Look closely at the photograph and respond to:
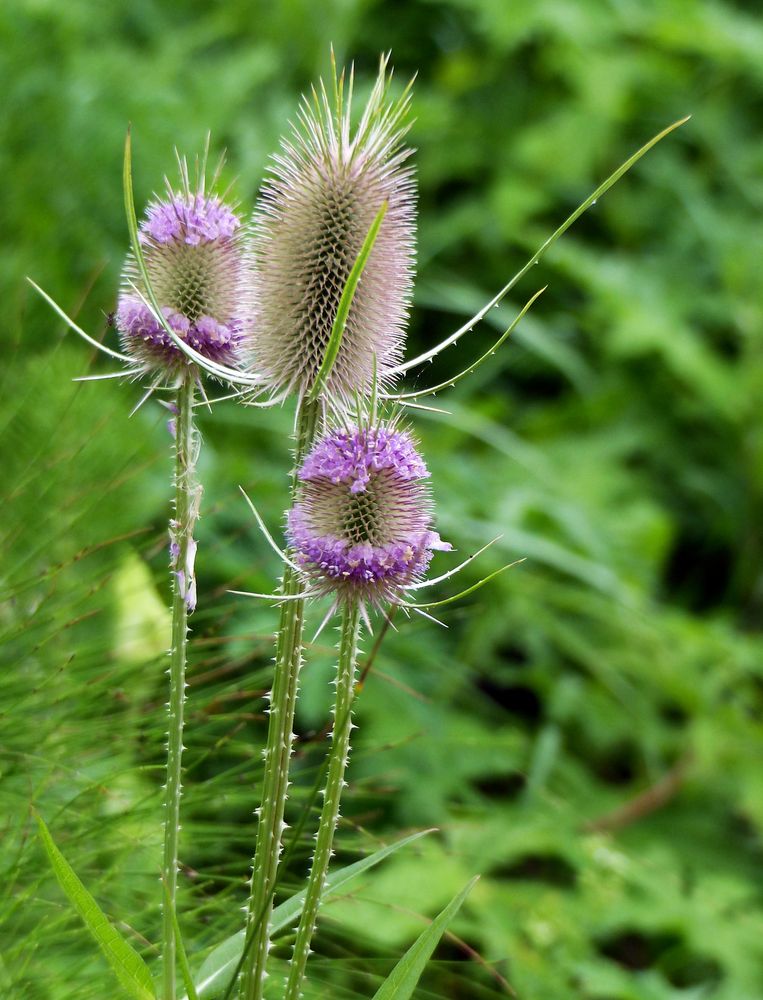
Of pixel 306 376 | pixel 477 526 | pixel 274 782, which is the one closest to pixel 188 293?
pixel 306 376

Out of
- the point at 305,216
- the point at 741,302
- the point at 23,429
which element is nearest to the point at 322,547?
the point at 305,216

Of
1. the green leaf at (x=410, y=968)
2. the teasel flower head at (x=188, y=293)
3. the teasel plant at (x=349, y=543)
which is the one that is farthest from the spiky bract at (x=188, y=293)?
the green leaf at (x=410, y=968)

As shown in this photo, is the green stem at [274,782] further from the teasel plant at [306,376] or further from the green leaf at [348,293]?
the green leaf at [348,293]

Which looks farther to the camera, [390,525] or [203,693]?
[203,693]

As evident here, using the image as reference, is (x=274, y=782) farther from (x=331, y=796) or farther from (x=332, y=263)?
(x=332, y=263)

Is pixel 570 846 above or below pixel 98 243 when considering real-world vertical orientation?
below

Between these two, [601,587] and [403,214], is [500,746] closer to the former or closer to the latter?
[601,587]
